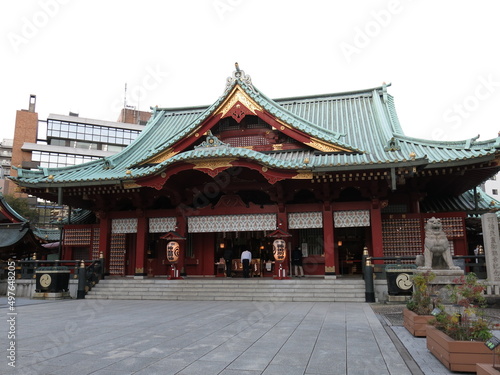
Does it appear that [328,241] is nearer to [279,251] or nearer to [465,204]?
[279,251]

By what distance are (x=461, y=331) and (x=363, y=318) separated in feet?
16.1

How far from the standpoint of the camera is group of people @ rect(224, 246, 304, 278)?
18353 mm

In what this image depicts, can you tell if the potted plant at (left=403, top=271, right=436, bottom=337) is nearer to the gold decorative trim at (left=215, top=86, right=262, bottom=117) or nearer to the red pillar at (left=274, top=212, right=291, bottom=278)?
the red pillar at (left=274, top=212, right=291, bottom=278)

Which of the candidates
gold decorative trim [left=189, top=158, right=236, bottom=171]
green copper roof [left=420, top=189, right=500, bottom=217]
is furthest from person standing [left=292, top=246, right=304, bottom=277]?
green copper roof [left=420, top=189, right=500, bottom=217]

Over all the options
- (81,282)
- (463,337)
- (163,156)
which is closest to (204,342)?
(463,337)

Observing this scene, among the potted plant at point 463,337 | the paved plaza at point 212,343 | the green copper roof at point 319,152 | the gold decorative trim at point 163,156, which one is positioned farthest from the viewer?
the gold decorative trim at point 163,156

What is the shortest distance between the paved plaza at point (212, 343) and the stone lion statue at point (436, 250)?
2.29 meters

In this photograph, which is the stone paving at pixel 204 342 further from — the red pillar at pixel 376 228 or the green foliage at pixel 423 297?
the red pillar at pixel 376 228

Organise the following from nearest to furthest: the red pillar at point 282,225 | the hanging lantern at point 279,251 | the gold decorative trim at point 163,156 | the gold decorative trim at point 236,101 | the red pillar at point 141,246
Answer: the hanging lantern at point 279,251 → the red pillar at point 282,225 → the red pillar at point 141,246 → the gold decorative trim at point 236,101 → the gold decorative trim at point 163,156

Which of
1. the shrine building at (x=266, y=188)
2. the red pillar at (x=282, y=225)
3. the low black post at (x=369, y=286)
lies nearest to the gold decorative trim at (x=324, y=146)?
the shrine building at (x=266, y=188)

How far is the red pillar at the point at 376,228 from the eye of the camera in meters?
16.6

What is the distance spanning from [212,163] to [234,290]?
17.4ft

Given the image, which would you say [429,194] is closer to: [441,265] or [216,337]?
[441,265]

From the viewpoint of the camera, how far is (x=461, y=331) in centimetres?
578
